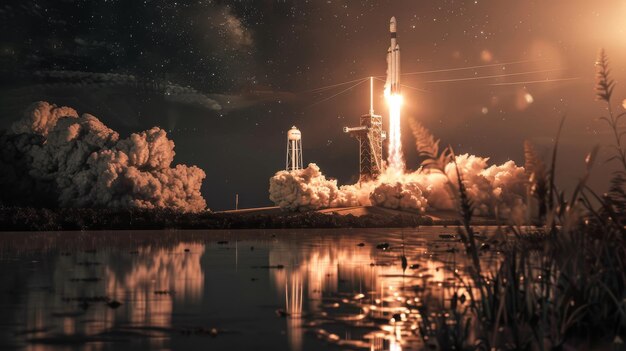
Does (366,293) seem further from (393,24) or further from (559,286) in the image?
(393,24)

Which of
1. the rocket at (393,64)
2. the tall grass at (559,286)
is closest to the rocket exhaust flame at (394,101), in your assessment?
the rocket at (393,64)

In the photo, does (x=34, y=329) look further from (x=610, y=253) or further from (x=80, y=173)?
(x=80, y=173)

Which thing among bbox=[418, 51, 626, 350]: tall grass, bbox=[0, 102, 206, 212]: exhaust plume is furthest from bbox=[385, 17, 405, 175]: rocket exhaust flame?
bbox=[418, 51, 626, 350]: tall grass

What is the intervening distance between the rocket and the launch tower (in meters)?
4.39

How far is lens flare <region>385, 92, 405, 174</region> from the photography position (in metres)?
105

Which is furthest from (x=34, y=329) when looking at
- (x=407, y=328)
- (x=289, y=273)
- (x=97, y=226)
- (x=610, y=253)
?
(x=97, y=226)

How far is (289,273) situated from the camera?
22.8 meters

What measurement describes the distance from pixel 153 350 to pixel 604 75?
7.35 m

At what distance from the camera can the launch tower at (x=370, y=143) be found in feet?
388

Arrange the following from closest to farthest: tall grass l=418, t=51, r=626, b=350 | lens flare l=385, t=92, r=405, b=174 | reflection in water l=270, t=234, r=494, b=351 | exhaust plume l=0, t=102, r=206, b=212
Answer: tall grass l=418, t=51, r=626, b=350 → reflection in water l=270, t=234, r=494, b=351 → exhaust plume l=0, t=102, r=206, b=212 → lens flare l=385, t=92, r=405, b=174

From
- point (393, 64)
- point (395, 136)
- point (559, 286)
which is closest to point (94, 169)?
point (395, 136)

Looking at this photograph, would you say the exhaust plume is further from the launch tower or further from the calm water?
the calm water

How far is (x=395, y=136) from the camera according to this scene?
345 feet

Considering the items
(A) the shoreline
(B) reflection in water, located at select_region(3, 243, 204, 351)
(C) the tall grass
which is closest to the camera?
(C) the tall grass
